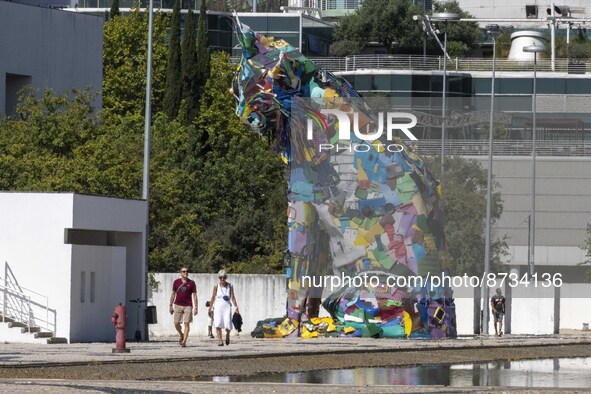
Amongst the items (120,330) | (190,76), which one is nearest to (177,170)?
(190,76)

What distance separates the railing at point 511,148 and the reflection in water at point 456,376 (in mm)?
44307

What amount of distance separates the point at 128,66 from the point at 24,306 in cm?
5309

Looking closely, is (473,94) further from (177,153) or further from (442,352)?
(442,352)

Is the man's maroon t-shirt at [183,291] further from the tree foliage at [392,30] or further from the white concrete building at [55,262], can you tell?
the tree foliage at [392,30]

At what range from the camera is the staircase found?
3681cm

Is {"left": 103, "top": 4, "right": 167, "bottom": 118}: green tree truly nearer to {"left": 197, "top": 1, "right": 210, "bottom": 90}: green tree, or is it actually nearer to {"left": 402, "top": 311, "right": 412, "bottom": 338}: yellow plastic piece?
{"left": 197, "top": 1, "right": 210, "bottom": 90}: green tree

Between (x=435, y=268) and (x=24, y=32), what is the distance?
3239cm

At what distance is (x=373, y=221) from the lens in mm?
39469

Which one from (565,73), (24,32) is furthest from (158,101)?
(565,73)

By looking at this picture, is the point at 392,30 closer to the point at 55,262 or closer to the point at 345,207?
the point at 345,207

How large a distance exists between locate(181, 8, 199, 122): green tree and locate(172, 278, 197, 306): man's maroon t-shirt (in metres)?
51.3

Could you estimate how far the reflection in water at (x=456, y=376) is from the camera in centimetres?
2283

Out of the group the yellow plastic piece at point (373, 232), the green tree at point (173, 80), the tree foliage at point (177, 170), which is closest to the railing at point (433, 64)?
the tree foliage at point (177, 170)

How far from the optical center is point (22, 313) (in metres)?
37.1
